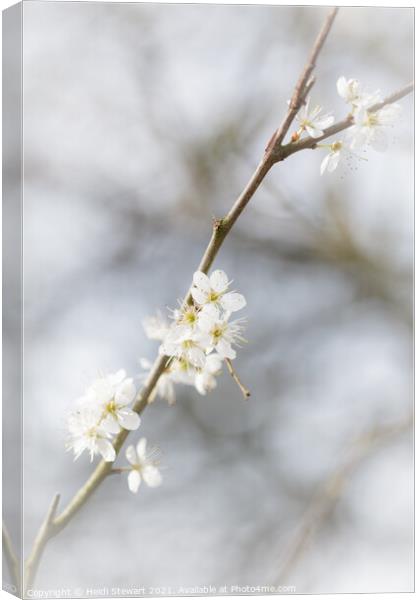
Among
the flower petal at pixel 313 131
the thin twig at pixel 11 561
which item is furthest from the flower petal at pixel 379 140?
the thin twig at pixel 11 561

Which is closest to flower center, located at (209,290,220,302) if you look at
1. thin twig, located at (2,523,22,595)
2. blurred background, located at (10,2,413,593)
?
thin twig, located at (2,523,22,595)

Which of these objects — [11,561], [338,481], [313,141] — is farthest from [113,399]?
[338,481]

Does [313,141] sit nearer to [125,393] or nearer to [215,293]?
[215,293]

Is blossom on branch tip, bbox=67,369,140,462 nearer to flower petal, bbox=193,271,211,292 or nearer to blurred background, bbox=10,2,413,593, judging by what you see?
flower petal, bbox=193,271,211,292

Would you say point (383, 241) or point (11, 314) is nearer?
point (11, 314)

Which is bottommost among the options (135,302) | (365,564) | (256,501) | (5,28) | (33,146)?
(365,564)

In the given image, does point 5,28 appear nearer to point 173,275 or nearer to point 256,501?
point 173,275

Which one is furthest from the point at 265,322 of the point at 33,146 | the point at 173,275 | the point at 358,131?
the point at 358,131
